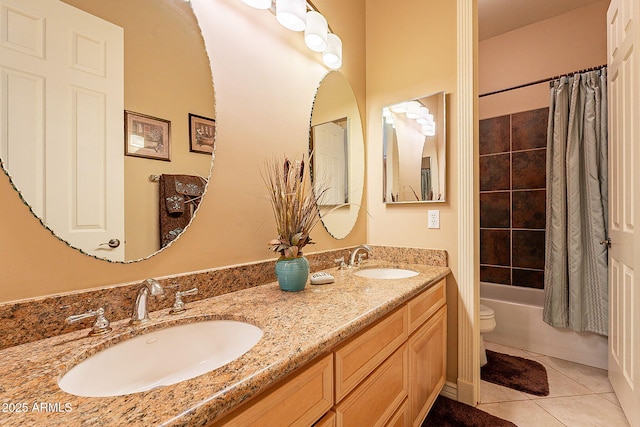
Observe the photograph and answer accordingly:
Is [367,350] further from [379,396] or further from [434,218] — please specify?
[434,218]

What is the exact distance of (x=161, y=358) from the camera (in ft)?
2.52

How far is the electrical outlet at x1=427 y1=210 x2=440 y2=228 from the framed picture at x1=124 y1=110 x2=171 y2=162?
1433 mm

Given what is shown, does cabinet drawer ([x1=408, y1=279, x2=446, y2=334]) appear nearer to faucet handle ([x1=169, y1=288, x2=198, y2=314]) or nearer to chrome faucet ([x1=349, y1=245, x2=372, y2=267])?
chrome faucet ([x1=349, y1=245, x2=372, y2=267])

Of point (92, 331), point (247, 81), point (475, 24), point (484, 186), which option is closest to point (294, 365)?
point (92, 331)

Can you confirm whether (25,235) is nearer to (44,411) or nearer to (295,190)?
(44,411)

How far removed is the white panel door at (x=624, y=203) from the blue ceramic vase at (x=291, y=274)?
157cm

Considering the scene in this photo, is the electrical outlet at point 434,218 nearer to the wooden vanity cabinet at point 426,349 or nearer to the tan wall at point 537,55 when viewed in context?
the wooden vanity cabinet at point 426,349

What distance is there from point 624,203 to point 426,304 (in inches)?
48.7

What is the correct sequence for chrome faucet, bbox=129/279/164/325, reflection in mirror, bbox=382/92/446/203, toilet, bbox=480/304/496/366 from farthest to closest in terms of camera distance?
toilet, bbox=480/304/496/366
reflection in mirror, bbox=382/92/446/203
chrome faucet, bbox=129/279/164/325

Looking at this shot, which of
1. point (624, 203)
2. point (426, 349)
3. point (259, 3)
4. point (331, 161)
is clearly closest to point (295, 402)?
point (426, 349)

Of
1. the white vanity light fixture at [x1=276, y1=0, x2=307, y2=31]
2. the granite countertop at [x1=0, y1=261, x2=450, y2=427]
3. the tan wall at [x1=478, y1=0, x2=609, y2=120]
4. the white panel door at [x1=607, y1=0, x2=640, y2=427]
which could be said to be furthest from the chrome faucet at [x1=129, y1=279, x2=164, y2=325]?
the tan wall at [x1=478, y1=0, x2=609, y2=120]

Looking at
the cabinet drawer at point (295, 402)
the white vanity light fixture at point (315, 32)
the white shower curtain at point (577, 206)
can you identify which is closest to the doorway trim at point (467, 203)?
the white vanity light fixture at point (315, 32)

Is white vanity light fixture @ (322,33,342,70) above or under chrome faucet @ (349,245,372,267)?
above

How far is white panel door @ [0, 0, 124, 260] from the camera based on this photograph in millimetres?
681
